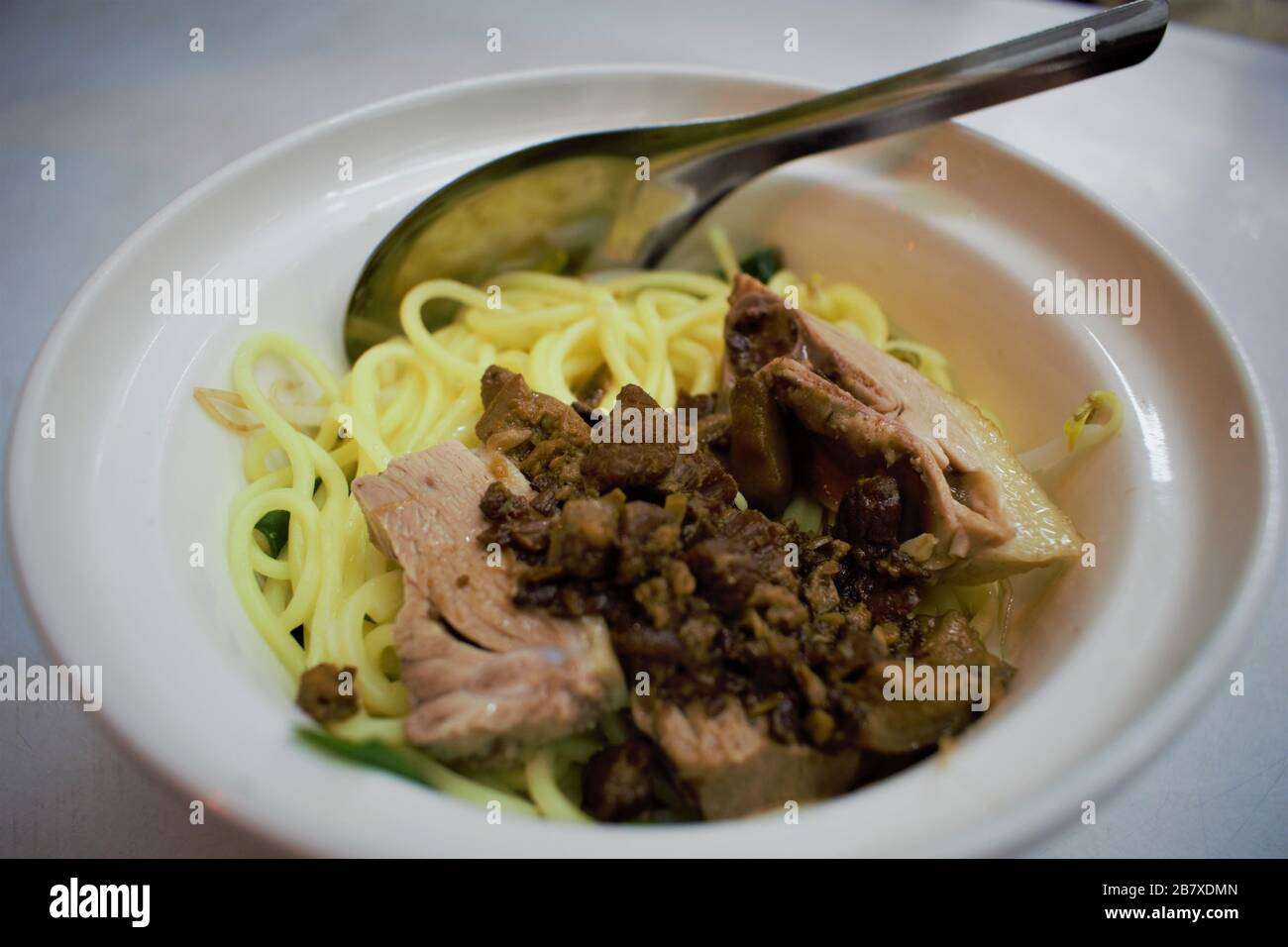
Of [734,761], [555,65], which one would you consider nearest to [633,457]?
[734,761]

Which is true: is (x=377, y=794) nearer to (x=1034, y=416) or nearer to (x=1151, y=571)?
(x=1151, y=571)

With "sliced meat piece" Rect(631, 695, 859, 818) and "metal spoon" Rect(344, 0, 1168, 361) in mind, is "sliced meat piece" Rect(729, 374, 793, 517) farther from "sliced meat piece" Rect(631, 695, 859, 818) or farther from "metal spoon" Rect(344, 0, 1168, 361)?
"metal spoon" Rect(344, 0, 1168, 361)

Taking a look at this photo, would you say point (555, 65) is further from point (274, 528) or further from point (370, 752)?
point (370, 752)

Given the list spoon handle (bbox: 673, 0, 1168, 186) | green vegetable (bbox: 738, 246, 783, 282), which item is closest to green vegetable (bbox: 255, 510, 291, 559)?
spoon handle (bbox: 673, 0, 1168, 186)

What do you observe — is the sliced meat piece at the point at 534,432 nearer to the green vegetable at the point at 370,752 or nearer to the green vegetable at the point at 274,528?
the green vegetable at the point at 274,528

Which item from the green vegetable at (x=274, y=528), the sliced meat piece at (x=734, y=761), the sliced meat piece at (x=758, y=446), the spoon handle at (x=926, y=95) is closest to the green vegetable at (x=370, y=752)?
the sliced meat piece at (x=734, y=761)

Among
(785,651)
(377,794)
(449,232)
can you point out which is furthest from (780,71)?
(377,794)
